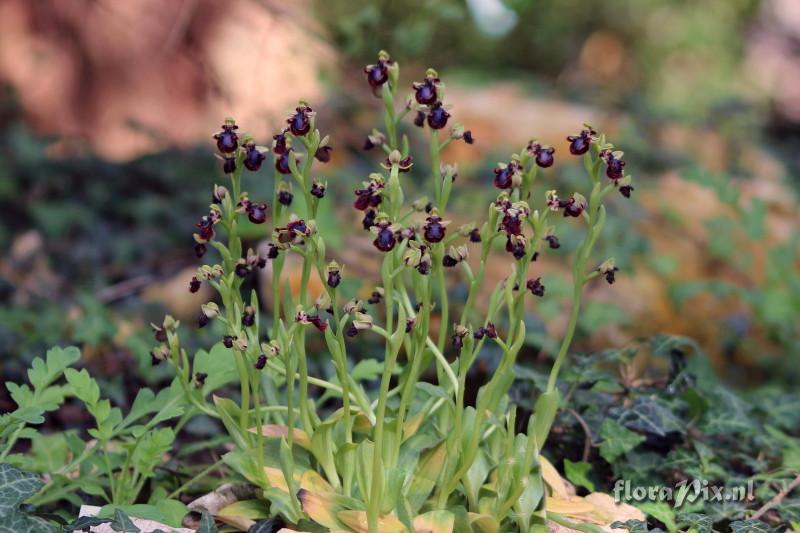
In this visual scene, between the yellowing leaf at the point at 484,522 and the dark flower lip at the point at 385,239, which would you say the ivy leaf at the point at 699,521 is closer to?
the yellowing leaf at the point at 484,522

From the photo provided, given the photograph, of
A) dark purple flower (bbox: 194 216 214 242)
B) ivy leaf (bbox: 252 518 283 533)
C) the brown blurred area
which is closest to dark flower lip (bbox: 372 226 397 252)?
dark purple flower (bbox: 194 216 214 242)

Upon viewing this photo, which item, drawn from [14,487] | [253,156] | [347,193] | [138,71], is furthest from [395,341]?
[138,71]

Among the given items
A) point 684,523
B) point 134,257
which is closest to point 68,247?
point 134,257

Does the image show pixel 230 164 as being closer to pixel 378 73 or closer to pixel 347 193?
pixel 378 73

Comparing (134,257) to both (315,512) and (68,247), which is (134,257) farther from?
(315,512)

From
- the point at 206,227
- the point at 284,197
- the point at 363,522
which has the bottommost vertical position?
the point at 363,522

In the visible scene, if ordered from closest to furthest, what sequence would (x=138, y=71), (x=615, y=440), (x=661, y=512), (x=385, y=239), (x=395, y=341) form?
1. (x=385, y=239)
2. (x=395, y=341)
3. (x=661, y=512)
4. (x=615, y=440)
5. (x=138, y=71)

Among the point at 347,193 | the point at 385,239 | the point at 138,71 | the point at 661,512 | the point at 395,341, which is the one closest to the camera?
the point at 385,239
